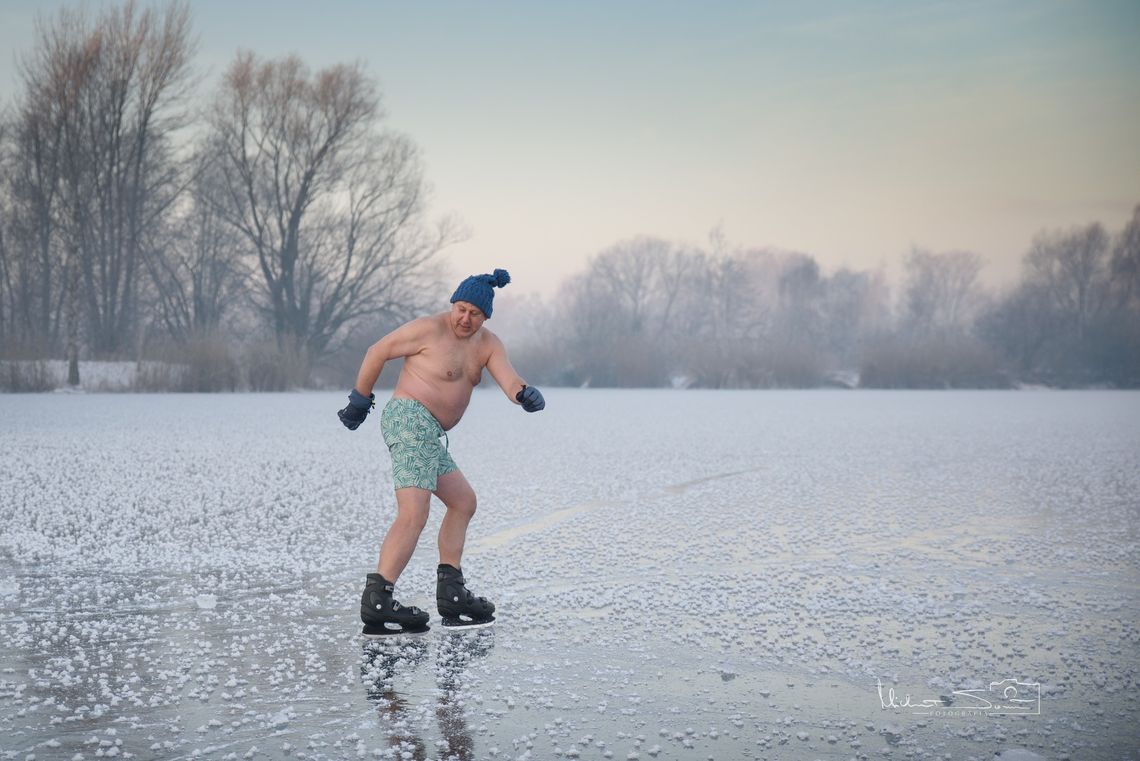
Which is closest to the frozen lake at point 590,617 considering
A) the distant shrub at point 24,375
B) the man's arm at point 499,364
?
the man's arm at point 499,364

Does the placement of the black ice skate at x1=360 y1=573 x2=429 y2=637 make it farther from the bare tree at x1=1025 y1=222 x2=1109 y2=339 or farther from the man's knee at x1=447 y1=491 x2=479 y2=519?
the bare tree at x1=1025 y1=222 x2=1109 y2=339

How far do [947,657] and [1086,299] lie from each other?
66.7 metres

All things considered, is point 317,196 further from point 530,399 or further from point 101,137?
point 530,399

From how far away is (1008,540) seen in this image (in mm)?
6648

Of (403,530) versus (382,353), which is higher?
(382,353)

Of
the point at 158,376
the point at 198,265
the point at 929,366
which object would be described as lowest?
the point at 158,376

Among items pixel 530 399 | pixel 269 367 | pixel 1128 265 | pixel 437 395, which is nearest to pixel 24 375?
pixel 269 367

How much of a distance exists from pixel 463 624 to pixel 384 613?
1.30ft

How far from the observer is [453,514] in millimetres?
4641

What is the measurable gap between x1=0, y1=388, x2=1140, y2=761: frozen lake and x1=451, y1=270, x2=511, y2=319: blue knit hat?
1394 mm

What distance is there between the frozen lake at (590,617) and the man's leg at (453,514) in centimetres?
30

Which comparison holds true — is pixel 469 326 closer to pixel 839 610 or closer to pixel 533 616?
pixel 533 616

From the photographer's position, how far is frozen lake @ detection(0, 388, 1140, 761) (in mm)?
3074

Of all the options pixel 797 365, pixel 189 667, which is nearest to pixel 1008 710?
pixel 189 667
